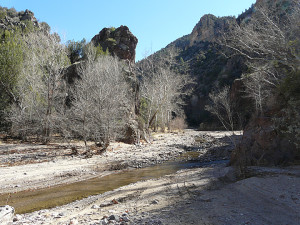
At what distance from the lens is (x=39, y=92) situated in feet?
73.4

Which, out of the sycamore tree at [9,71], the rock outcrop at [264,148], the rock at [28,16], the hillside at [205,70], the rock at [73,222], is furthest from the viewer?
the hillside at [205,70]

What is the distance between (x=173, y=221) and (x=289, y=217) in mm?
2380

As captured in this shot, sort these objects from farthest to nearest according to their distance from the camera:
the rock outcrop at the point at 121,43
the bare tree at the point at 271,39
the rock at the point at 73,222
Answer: the rock outcrop at the point at 121,43 < the bare tree at the point at 271,39 < the rock at the point at 73,222

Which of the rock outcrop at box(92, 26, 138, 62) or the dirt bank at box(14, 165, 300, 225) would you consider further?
the rock outcrop at box(92, 26, 138, 62)

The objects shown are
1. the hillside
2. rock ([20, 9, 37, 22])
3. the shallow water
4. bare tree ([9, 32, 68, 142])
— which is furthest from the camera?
the hillside

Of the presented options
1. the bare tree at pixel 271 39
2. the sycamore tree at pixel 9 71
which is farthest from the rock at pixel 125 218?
the sycamore tree at pixel 9 71

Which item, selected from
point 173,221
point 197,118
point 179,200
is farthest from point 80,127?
point 197,118

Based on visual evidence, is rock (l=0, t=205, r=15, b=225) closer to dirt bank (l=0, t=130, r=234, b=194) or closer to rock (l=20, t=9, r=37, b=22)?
dirt bank (l=0, t=130, r=234, b=194)

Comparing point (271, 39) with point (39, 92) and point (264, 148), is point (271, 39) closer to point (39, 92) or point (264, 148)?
point (264, 148)

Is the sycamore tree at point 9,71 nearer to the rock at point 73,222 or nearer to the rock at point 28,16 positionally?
the rock at point 73,222

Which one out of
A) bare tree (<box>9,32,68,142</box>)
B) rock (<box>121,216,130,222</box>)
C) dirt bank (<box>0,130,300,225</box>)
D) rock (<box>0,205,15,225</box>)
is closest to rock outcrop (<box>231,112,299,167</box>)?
dirt bank (<box>0,130,300,225</box>)

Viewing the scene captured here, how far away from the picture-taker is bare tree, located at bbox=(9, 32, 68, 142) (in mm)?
20078

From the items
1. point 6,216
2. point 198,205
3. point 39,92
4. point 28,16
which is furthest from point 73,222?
point 28,16

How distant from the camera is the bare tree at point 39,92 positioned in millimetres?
20078
